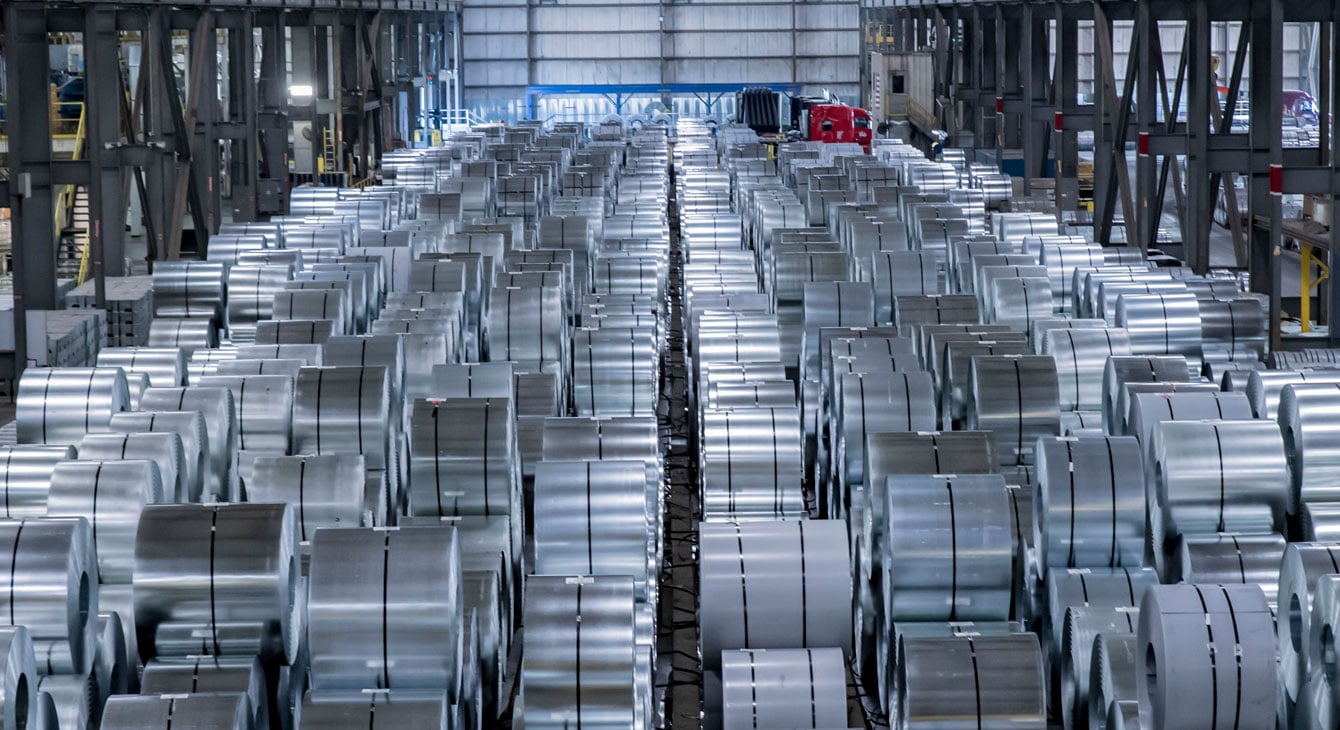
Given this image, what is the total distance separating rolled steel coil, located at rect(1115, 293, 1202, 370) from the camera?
731 inches

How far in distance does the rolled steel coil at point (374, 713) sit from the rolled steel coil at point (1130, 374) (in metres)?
7.48

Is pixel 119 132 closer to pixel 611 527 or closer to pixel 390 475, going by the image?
pixel 390 475

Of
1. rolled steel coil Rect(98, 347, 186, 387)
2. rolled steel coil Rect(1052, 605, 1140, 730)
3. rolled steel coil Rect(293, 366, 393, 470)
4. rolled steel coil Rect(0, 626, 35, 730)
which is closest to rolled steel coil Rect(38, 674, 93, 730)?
rolled steel coil Rect(0, 626, 35, 730)

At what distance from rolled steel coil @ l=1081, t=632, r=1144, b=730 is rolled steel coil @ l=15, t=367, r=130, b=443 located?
8.66 meters

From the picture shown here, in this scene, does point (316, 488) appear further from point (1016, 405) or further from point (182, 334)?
point (182, 334)

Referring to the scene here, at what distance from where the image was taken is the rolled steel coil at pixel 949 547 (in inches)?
470

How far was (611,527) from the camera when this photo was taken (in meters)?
12.9

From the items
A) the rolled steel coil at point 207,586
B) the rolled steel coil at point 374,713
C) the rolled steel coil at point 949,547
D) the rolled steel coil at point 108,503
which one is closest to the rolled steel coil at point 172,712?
the rolled steel coil at point 374,713

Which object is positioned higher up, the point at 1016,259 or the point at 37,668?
the point at 1016,259

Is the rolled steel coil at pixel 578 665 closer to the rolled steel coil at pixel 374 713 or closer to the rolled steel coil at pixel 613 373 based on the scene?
the rolled steel coil at pixel 374 713

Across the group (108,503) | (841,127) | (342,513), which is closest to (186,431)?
(342,513)

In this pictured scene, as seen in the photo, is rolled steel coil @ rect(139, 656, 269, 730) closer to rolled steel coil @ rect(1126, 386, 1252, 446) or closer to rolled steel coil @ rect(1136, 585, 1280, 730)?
rolled steel coil @ rect(1136, 585, 1280, 730)

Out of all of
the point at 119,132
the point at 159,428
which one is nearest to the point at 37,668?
the point at 159,428

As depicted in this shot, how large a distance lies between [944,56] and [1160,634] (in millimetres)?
40339
